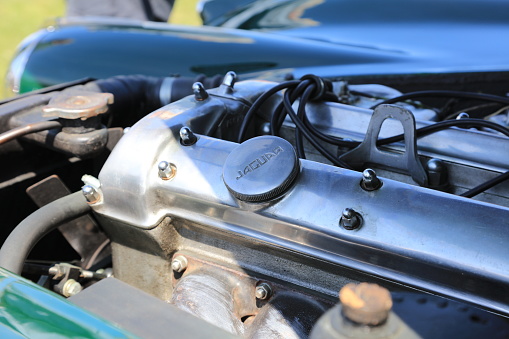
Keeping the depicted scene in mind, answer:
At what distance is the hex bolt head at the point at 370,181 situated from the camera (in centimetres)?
77

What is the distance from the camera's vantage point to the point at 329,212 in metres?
0.78

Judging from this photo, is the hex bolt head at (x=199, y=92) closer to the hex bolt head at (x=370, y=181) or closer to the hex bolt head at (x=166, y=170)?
the hex bolt head at (x=166, y=170)

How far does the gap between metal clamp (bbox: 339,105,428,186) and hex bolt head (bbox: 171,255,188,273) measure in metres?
0.31

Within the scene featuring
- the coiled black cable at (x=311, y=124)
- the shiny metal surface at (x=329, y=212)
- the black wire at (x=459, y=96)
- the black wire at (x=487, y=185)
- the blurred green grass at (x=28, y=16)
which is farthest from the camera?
the blurred green grass at (x=28, y=16)

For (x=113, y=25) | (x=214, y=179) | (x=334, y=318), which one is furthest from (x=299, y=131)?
(x=113, y=25)

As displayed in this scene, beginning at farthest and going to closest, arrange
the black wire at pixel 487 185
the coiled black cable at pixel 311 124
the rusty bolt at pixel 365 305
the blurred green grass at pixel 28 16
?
1. the blurred green grass at pixel 28 16
2. the coiled black cable at pixel 311 124
3. the black wire at pixel 487 185
4. the rusty bolt at pixel 365 305

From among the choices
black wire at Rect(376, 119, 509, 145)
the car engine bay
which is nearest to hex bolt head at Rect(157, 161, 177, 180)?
the car engine bay

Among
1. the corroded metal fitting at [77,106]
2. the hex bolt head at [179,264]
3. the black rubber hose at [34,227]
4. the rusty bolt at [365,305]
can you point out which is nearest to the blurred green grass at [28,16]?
the corroded metal fitting at [77,106]

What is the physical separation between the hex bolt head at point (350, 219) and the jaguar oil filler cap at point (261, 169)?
93 millimetres

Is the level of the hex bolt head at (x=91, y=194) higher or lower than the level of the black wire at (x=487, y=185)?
lower

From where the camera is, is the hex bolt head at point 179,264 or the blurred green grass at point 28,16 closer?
the hex bolt head at point 179,264

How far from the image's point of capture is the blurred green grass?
542 cm

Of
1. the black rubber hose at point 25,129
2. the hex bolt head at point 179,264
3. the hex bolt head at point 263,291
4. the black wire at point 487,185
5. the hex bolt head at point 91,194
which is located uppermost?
the black wire at point 487,185

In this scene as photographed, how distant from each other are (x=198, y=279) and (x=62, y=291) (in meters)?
0.29
